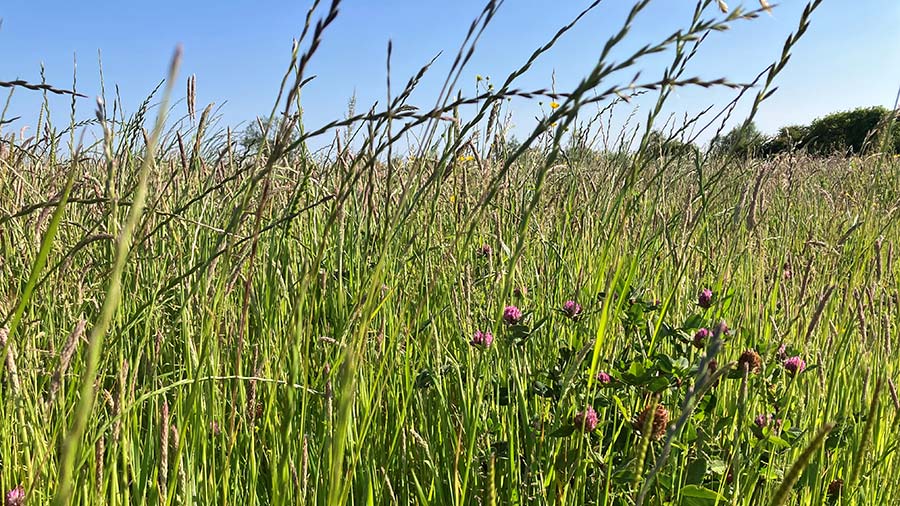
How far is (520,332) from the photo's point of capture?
4.12ft

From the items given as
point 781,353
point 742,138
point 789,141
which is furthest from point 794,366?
point 789,141

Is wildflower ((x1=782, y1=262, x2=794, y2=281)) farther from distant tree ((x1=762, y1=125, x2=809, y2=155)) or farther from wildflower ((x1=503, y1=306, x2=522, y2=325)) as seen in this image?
wildflower ((x1=503, y1=306, x2=522, y2=325))

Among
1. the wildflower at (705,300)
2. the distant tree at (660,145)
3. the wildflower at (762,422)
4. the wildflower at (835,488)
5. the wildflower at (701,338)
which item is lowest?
the wildflower at (835,488)

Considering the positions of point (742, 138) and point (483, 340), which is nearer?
point (742, 138)

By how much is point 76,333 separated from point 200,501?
0.41m

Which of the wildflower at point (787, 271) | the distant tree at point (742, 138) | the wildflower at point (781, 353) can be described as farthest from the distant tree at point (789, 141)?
the wildflower at point (781, 353)

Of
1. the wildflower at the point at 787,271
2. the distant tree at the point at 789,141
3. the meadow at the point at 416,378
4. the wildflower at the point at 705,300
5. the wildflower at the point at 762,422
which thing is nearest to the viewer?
the meadow at the point at 416,378

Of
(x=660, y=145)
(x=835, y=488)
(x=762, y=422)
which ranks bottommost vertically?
(x=835, y=488)

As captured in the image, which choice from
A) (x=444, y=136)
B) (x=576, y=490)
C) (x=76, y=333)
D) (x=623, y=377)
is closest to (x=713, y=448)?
(x=623, y=377)

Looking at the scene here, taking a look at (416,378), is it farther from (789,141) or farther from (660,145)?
(789,141)

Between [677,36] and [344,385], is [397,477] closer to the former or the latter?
[344,385]

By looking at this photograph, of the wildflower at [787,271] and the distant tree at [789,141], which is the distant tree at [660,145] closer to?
the distant tree at [789,141]

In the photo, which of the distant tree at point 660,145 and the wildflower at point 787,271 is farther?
the wildflower at point 787,271

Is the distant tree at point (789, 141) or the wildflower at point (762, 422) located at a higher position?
the distant tree at point (789, 141)
